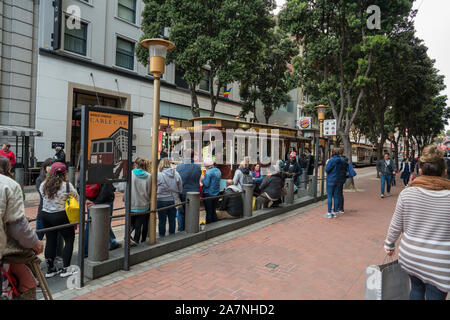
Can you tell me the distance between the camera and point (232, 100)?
28.5 metres

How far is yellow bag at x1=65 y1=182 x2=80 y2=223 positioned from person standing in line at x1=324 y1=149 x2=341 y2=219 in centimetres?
635

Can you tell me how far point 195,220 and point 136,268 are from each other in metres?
1.62

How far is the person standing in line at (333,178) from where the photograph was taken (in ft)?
27.7

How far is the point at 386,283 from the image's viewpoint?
2.48 m

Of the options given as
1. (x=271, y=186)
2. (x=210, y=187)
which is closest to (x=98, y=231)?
(x=210, y=187)

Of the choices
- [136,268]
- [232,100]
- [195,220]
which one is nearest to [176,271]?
[136,268]

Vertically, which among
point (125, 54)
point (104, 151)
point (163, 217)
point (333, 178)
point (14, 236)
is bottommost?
point (163, 217)

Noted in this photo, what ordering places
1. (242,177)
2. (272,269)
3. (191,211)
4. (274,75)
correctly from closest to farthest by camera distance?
(272,269) → (191,211) → (242,177) → (274,75)

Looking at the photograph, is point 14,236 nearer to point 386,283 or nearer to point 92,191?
point 92,191

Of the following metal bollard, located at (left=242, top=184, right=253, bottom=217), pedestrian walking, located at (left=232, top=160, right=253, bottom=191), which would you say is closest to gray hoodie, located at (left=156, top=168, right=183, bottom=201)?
metal bollard, located at (left=242, top=184, right=253, bottom=217)

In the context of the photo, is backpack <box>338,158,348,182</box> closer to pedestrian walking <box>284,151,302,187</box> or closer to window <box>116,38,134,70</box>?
pedestrian walking <box>284,151,302,187</box>

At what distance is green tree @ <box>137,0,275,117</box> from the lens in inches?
578

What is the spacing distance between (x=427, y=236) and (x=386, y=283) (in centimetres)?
52
